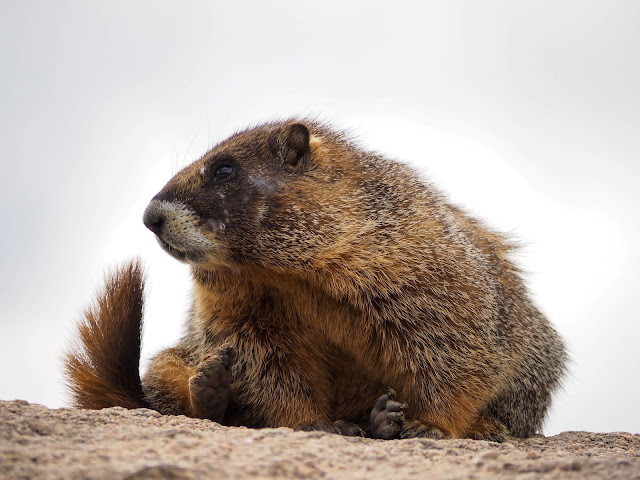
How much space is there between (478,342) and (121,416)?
7.77ft

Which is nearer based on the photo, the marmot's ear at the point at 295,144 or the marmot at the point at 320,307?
the marmot at the point at 320,307

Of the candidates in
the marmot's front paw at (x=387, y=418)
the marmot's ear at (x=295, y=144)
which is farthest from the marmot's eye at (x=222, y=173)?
the marmot's front paw at (x=387, y=418)

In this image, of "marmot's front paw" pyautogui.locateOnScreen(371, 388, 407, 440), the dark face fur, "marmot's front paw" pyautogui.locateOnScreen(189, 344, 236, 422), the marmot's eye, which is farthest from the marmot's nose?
"marmot's front paw" pyautogui.locateOnScreen(371, 388, 407, 440)

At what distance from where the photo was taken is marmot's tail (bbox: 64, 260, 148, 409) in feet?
17.6

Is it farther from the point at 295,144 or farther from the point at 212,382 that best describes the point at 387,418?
the point at 295,144

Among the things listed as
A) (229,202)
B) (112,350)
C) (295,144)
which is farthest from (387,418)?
(112,350)

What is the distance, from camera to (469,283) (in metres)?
5.02

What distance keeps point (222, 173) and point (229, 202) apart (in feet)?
0.96

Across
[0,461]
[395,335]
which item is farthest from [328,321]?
[0,461]

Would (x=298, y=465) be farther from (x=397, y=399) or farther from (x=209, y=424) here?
(x=397, y=399)

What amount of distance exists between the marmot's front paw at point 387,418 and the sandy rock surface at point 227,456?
745 millimetres

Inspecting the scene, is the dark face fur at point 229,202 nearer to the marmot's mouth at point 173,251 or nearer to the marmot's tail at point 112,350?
the marmot's mouth at point 173,251

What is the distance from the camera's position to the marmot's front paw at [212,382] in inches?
184

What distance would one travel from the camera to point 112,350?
5414mm
